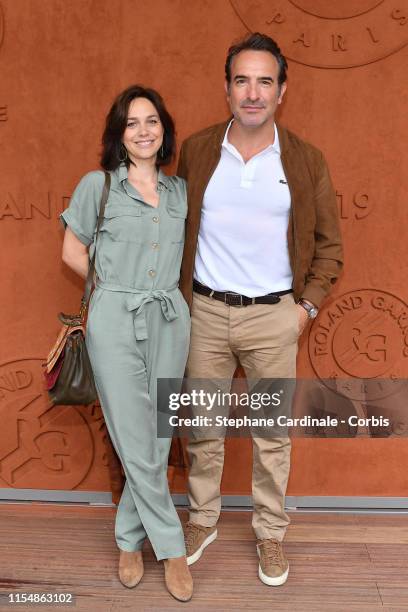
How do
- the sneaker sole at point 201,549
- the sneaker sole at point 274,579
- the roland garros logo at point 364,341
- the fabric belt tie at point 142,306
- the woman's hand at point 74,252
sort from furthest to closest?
the roland garros logo at point 364,341, the sneaker sole at point 201,549, the sneaker sole at point 274,579, the woman's hand at point 74,252, the fabric belt tie at point 142,306

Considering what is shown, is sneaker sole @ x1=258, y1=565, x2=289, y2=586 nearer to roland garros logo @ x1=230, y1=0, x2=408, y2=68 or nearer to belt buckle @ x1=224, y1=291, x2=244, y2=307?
belt buckle @ x1=224, y1=291, x2=244, y2=307

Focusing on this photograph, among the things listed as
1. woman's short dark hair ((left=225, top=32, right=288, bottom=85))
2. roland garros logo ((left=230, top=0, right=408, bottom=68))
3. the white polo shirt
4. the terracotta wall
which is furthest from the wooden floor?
roland garros logo ((left=230, top=0, right=408, bottom=68))

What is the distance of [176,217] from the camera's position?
2627mm

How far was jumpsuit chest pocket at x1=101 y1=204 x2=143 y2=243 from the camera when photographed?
252 cm

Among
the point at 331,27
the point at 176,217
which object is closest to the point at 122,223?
the point at 176,217

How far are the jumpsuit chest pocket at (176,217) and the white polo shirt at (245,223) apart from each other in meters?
0.11

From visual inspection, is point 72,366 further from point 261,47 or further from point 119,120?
point 261,47

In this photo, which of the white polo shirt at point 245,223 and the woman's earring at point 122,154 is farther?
the white polo shirt at point 245,223

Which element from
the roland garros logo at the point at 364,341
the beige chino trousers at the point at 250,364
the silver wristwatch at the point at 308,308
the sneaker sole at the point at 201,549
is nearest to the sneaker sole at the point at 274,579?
the beige chino trousers at the point at 250,364

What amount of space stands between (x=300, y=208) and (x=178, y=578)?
1522mm

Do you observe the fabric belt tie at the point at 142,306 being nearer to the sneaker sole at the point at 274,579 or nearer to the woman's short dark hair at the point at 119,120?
the woman's short dark hair at the point at 119,120

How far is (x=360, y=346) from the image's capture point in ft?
10.7

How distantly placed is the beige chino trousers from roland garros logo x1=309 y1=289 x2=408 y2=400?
1.49 ft

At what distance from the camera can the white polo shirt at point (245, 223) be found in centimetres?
269
